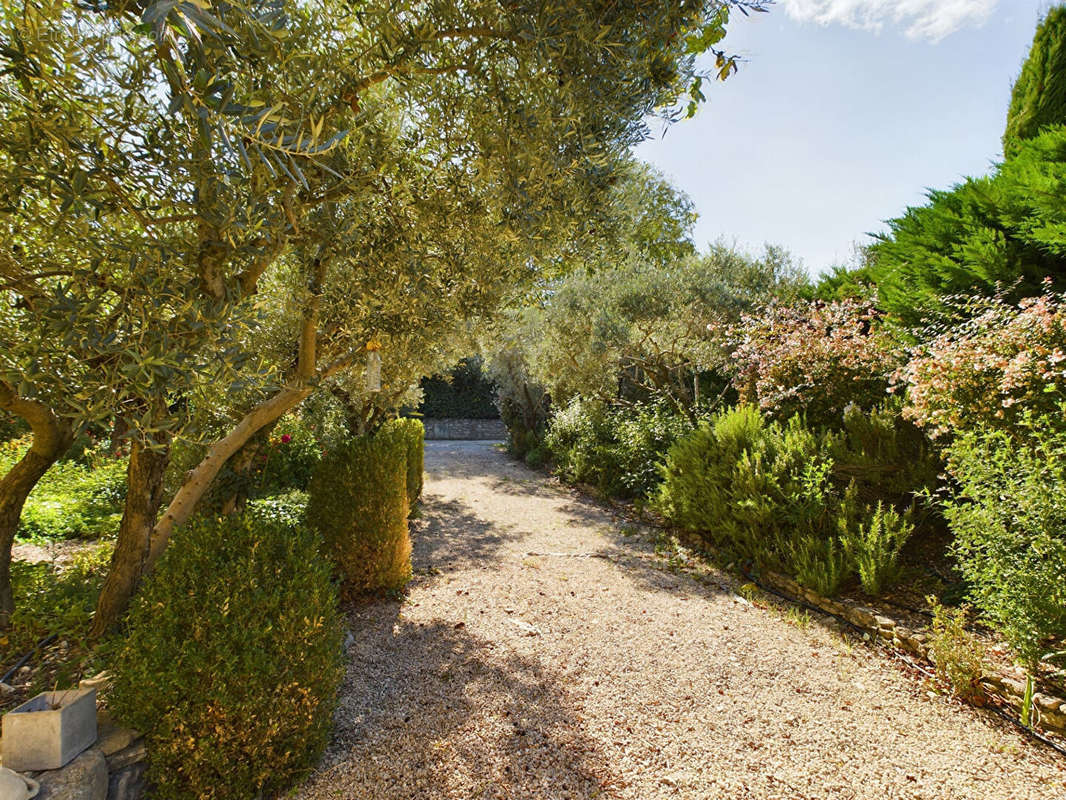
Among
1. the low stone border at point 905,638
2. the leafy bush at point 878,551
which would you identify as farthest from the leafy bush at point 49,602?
the leafy bush at point 878,551

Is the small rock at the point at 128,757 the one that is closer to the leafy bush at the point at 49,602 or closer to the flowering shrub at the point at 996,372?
the leafy bush at the point at 49,602

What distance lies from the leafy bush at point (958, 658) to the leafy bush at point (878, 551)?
2.43 ft

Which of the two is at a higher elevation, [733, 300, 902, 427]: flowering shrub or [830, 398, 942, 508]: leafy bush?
[733, 300, 902, 427]: flowering shrub

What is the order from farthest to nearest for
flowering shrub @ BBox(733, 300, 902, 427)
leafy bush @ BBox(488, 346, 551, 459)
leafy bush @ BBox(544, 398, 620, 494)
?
leafy bush @ BBox(488, 346, 551, 459) → leafy bush @ BBox(544, 398, 620, 494) → flowering shrub @ BBox(733, 300, 902, 427)

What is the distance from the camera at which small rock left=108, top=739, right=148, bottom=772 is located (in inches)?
83.3

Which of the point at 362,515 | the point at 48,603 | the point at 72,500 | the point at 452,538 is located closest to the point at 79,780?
the point at 48,603

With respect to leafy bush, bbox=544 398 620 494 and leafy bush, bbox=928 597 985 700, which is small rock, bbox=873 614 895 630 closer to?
leafy bush, bbox=928 597 985 700

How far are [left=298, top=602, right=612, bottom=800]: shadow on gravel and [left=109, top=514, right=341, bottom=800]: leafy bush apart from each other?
32 centimetres

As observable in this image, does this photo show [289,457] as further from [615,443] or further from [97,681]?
[615,443]

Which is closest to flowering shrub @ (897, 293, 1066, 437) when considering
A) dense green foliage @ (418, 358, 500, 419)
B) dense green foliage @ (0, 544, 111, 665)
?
dense green foliage @ (0, 544, 111, 665)

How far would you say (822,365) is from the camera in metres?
6.13

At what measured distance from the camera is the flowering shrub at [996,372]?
3.91 m

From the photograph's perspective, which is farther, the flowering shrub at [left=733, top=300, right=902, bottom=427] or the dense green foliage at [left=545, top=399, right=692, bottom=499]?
the dense green foliage at [left=545, top=399, right=692, bottom=499]

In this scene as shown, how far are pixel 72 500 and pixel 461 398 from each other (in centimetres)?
1785
